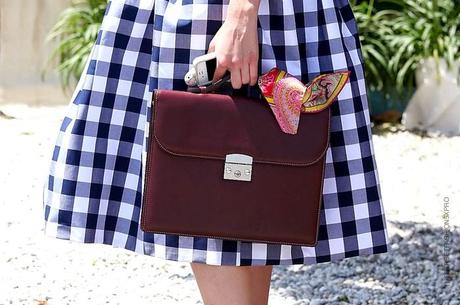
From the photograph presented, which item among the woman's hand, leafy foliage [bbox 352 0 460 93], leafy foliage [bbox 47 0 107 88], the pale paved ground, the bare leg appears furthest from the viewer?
leafy foliage [bbox 47 0 107 88]

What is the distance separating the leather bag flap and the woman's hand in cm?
5

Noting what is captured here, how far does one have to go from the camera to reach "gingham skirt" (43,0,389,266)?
2.06 meters

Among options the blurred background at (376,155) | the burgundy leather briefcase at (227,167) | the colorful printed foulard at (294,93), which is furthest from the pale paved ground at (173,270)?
the colorful printed foulard at (294,93)

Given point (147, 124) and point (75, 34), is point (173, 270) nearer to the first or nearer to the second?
point (147, 124)

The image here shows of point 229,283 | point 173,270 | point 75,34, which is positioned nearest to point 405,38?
point 75,34

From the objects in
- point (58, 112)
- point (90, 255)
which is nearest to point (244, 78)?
point (90, 255)

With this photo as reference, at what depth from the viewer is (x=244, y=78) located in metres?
1.99

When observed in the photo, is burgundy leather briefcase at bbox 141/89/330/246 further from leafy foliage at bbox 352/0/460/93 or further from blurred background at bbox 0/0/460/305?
leafy foliage at bbox 352/0/460/93

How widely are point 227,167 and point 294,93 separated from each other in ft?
0.63

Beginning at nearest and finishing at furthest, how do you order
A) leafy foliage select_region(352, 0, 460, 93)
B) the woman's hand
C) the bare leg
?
the woman's hand
the bare leg
leafy foliage select_region(352, 0, 460, 93)

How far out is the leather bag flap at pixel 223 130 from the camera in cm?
198

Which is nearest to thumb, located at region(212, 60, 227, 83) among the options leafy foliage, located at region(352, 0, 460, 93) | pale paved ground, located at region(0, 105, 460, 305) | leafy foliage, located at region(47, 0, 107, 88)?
pale paved ground, located at region(0, 105, 460, 305)

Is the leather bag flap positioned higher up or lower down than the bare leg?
higher up

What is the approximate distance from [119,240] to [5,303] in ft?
3.82
